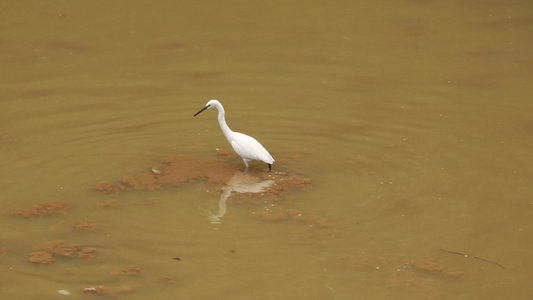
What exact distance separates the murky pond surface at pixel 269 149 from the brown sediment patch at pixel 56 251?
0.02 m

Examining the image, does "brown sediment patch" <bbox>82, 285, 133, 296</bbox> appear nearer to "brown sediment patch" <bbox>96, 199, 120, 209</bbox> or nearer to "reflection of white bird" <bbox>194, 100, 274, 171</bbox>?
"brown sediment patch" <bbox>96, 199, 120, 209</bbox>

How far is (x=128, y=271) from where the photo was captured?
24.2 feet

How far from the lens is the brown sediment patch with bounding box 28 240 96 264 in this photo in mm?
7543

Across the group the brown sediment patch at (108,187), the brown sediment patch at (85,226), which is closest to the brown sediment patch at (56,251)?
the brown sediment patch at (85,226)

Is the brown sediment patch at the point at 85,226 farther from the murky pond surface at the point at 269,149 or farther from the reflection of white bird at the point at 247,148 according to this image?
the reflection of white bird at the point at 247,148

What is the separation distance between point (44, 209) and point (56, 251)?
33.7 inches

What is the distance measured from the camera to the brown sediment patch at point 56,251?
7543mm

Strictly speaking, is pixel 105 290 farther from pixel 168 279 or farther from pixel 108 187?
pixel 108 187

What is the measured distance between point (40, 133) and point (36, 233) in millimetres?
2373

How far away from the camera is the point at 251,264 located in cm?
756

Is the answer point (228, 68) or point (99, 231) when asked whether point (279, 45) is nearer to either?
point (228, 68)

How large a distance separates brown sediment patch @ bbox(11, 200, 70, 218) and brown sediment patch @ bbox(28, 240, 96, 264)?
24.4 inches

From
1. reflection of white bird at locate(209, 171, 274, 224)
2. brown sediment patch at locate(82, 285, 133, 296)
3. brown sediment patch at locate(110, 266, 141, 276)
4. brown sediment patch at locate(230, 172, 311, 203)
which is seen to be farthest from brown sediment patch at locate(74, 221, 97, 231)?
brown sediment patch at locate(230, 172, 311, 203)

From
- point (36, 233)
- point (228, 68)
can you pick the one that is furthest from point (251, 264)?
point (228, 68)
